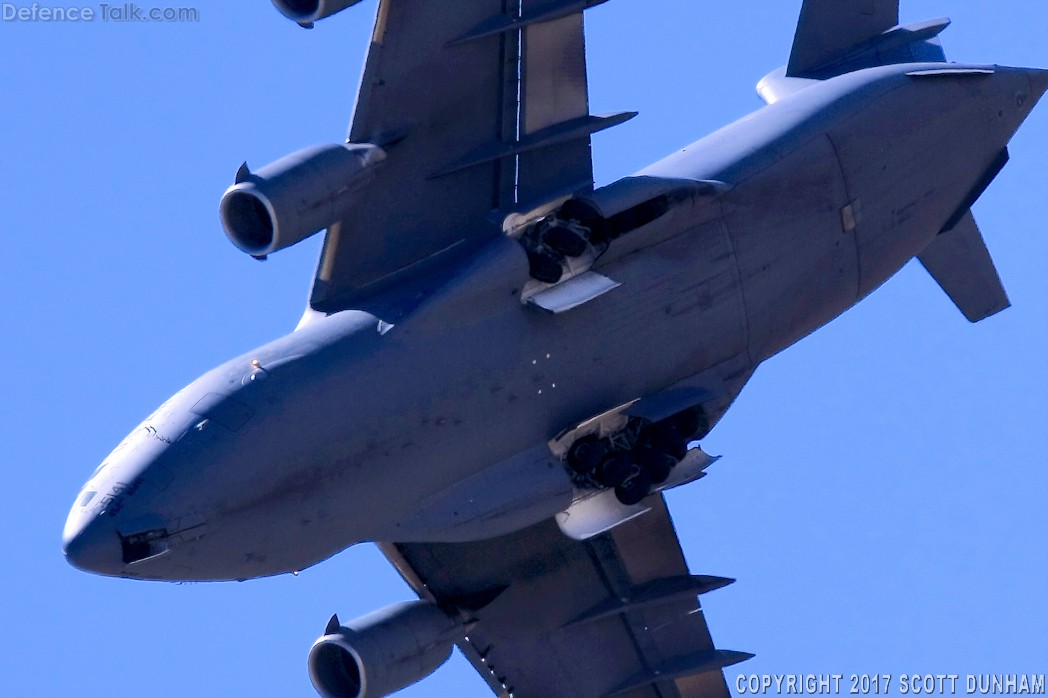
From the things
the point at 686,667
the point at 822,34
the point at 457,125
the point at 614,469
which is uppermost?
the point at 822,34

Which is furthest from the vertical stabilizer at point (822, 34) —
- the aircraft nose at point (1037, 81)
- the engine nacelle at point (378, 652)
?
the engine nacelle at point (378, 652)

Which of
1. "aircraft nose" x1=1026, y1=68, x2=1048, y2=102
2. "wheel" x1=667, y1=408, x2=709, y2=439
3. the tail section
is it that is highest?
the tail section

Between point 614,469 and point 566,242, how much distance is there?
301 cm

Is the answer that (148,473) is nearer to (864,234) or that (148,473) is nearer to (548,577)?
(548,577)

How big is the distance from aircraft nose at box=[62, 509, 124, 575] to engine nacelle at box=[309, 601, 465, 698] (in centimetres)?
387

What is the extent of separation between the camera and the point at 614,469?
1203 inches

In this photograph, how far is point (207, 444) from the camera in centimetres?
2814

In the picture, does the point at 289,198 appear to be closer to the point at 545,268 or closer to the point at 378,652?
the point at 545,268

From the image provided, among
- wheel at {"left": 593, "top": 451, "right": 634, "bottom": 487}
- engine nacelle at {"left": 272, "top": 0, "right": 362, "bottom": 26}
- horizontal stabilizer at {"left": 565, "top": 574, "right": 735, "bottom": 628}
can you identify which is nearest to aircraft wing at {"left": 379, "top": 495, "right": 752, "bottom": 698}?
horizontal stabilizer at {"left": 565, "top": 574, "right": 735, "bottom": 628}

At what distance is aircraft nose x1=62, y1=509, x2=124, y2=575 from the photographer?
27516 mm

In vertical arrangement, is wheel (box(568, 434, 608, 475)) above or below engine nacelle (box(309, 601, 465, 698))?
above

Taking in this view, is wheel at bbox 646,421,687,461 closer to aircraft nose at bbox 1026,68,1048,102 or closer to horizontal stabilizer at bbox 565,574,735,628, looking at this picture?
horizontal stabilizer at bbox 565,574,735,628

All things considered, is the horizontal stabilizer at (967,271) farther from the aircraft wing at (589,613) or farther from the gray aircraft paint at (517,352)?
the aircraft wing at (589,613)

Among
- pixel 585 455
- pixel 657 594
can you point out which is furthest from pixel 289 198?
pixel 657 594
